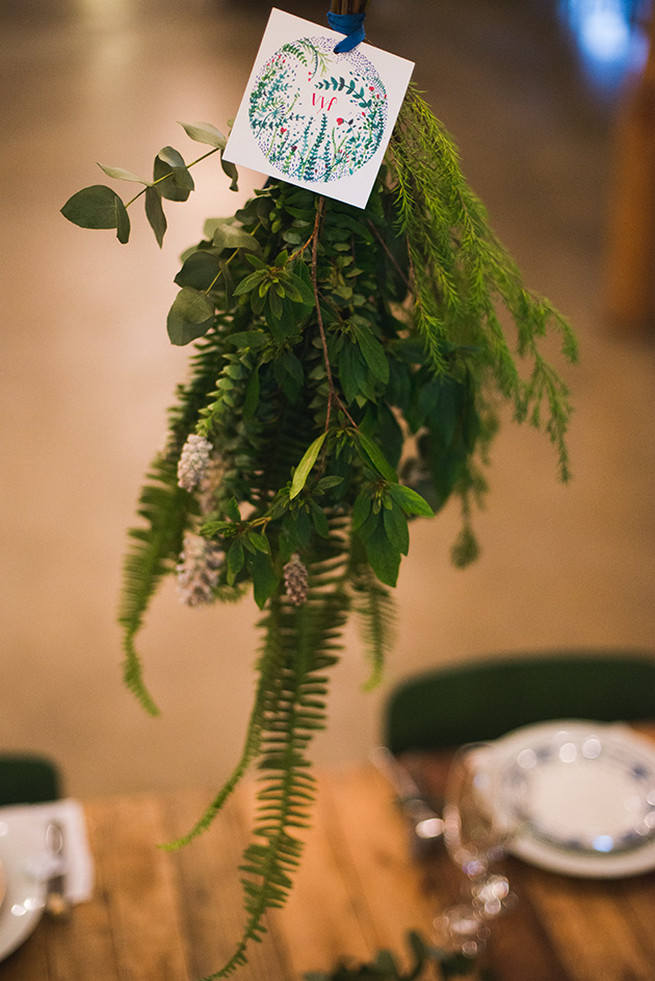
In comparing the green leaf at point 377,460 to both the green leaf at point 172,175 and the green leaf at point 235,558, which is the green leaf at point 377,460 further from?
the green leaf at point 172,175

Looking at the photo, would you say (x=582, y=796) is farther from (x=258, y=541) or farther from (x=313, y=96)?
(x=313, y=96)

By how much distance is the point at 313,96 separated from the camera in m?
0.80

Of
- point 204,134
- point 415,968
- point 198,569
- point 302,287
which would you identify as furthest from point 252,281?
point 415,968

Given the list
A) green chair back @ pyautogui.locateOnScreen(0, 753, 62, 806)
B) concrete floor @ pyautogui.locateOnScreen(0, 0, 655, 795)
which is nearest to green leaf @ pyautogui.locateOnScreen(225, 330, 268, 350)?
concrete floor @ pyautogui.locateOnScreen(0, 0, 655, 795)

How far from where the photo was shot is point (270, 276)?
0.78 m

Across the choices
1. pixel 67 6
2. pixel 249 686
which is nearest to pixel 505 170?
pixel 249 686

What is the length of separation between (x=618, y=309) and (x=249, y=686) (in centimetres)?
255

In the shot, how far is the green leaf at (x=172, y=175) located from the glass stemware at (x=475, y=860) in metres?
0.80

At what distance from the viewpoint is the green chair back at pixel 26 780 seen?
151cm

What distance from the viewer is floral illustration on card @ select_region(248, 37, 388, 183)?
Result: 793 millimetres

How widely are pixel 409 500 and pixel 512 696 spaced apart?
1.08 meters

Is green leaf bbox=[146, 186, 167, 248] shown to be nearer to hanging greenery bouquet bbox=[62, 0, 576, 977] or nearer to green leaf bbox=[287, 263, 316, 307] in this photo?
hanging greenery bouquet bbox=[62, 0, 576, 977]

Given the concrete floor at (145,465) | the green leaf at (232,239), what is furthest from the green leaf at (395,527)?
the concrete floor at (145,465)

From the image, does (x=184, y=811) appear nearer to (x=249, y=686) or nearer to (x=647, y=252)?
(x=249, y=686)
